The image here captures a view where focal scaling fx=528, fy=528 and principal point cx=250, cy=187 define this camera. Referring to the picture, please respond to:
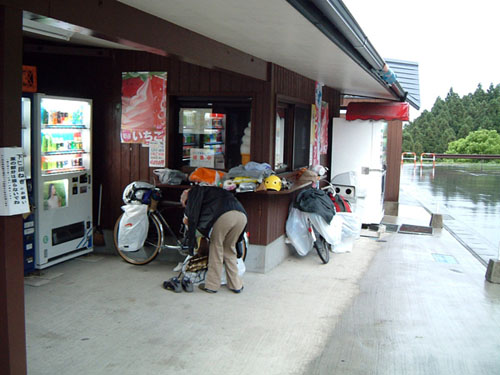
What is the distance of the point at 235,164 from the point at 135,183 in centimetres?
139

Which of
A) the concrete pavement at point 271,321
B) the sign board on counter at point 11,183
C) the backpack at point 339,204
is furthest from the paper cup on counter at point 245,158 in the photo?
the sign board on counter at point 11,183

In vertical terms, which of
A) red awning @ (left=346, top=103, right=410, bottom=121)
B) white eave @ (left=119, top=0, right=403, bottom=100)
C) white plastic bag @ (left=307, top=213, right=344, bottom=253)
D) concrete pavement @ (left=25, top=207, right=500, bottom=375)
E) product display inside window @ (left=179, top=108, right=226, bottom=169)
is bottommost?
concrete pavement @ (left=25, top=207, right=500, bottom=375)

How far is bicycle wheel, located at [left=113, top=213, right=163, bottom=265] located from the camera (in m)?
6.88

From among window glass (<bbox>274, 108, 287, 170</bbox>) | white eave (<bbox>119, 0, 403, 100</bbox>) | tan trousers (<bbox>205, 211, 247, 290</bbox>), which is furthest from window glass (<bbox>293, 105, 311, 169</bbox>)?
tan trousers (<bbox>205, 211, 247, 290</bbox>)

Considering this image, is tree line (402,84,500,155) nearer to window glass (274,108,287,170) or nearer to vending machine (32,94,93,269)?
window glass (274,108,287,170)

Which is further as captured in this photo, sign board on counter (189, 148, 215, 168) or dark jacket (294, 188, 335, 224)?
dark jacket (294, 188, 335, 224)

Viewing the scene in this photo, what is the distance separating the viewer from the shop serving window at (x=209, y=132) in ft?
23.8

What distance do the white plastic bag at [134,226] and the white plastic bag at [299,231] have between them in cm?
211

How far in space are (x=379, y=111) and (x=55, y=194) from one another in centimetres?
622

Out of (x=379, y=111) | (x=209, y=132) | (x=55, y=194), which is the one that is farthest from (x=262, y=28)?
(x=379, y=111)

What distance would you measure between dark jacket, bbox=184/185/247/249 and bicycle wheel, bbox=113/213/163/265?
3.62 ft

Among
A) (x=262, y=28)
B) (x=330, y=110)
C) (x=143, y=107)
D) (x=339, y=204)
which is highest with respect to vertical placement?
(x=262, y=28)

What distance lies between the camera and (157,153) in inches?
288

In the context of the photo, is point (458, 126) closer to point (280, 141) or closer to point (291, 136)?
point (291, 136)
